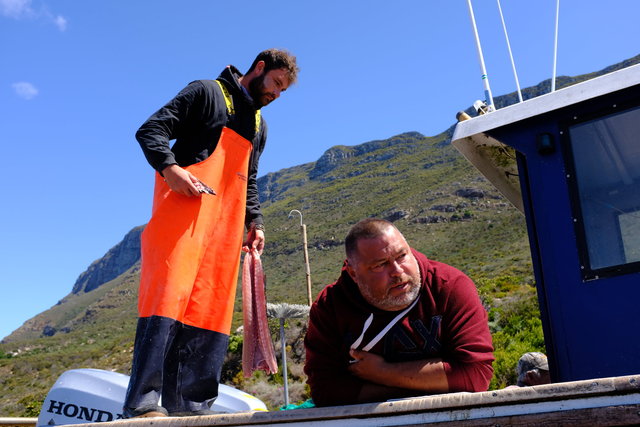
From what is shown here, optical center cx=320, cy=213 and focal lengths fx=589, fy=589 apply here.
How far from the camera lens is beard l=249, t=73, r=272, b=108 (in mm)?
3619

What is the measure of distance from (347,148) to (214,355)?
149949mm

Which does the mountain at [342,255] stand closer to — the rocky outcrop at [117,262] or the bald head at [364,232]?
the bald head at [364,232]

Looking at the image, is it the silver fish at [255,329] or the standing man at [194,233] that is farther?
the silver fish at [255,329]

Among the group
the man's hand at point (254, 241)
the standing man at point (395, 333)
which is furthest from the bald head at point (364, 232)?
the man's hand at point (254, 241)

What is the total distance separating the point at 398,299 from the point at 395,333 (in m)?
0.15

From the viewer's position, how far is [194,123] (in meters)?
3.39

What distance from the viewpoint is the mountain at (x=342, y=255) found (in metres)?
21.3

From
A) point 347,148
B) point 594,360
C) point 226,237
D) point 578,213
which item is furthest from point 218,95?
point 347,148

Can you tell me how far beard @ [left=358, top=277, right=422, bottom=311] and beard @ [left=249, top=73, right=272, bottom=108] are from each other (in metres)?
1.58

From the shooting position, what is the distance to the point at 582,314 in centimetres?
294

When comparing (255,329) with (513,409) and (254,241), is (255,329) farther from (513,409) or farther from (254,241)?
(513,409)

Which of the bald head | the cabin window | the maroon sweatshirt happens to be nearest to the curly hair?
the bald head

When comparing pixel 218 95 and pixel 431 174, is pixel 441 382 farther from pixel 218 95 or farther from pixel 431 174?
pixel 431 174

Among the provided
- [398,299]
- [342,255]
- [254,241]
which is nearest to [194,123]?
[254,241]
